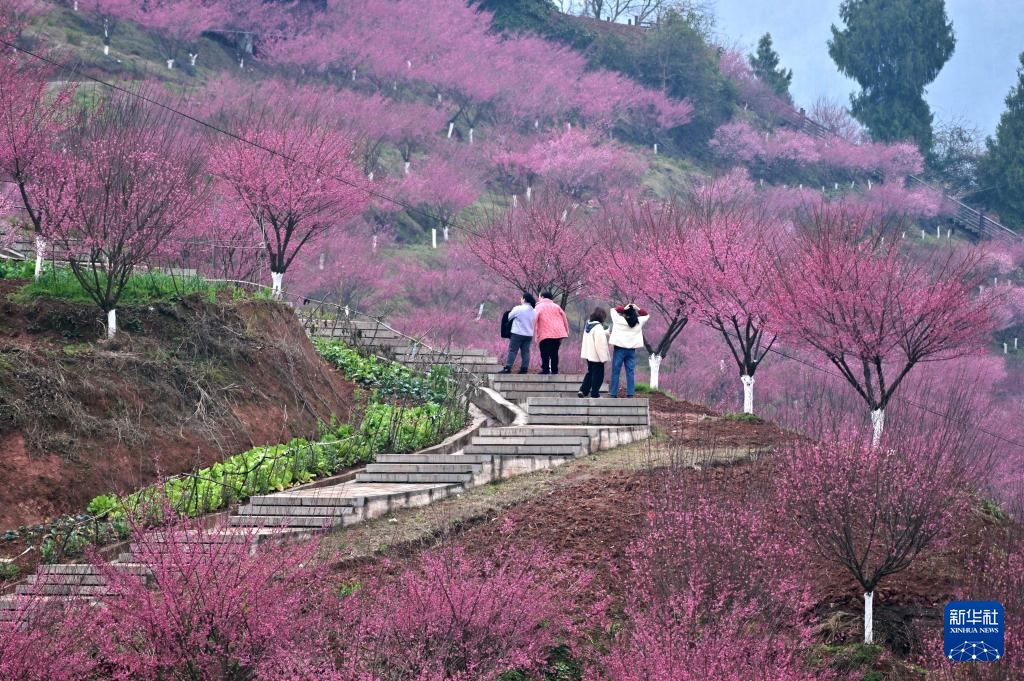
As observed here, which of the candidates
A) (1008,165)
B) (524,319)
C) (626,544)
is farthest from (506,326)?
(1008,165)

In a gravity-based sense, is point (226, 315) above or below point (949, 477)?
above

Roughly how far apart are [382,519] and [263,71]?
57.8 m

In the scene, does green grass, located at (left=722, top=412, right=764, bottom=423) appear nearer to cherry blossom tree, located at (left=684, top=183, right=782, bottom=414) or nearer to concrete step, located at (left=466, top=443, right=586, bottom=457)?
cherry blossom tree, located at (left=684, top=183, right=782, bottom=414)

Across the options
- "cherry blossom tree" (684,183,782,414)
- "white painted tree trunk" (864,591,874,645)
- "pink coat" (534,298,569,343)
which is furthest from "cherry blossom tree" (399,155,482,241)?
"white painted tree trunk" (864,591,874,645)

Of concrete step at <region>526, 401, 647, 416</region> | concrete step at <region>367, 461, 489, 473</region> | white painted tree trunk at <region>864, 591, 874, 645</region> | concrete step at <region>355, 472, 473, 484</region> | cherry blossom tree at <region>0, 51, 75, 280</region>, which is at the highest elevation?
cherry blossom tree at <region>0, 51, 75, 280</region>

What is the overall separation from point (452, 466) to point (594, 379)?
13.4 ft

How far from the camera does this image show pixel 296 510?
53.9ft

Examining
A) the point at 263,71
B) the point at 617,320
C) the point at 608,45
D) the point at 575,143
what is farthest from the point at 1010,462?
the point at 608,45

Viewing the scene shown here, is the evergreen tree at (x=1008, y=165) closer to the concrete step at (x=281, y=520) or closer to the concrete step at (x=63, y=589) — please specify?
the concrete step at (x=281, y=520)

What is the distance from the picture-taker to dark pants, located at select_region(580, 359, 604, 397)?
→ 70.3 ft

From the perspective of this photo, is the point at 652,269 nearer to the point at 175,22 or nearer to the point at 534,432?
the point at 534,432

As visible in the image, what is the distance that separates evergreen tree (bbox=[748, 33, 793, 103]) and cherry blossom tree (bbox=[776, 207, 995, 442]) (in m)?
71.0

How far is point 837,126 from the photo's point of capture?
94.0 m

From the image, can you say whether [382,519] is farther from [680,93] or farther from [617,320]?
[680,93]
